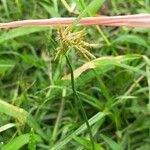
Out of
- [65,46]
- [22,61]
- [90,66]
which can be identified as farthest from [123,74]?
[65,46]

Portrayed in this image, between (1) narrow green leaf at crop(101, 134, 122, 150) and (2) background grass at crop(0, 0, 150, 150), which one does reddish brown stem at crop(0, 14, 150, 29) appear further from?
(1) narrow green leaf at crop(101, 134, 122, 150)

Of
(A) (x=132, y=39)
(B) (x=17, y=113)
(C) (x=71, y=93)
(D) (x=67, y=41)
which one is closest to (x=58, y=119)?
(C) (x=71, y=93)

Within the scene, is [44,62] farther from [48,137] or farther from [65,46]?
[65,46]

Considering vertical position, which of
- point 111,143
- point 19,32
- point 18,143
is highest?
point 19,32

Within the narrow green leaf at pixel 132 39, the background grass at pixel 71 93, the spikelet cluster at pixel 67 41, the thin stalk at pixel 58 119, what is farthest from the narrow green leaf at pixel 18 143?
the narrow green leaf at pixel 132 39

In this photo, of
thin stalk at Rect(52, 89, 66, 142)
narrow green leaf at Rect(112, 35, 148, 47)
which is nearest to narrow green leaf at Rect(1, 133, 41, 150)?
thin stalk at Rect(52, 89, 66, 142)

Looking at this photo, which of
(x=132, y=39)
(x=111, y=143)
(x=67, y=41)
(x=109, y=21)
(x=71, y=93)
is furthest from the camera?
(x=132, y=39)

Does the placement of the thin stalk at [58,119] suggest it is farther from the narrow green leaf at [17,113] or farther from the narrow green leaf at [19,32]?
the narrow green leaf at [19,32]

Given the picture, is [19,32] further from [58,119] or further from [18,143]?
[18,143]
